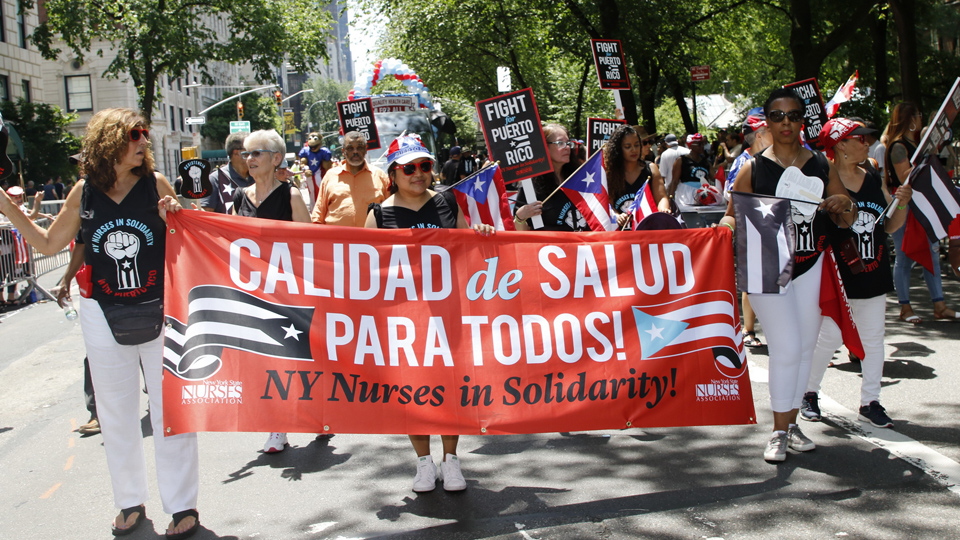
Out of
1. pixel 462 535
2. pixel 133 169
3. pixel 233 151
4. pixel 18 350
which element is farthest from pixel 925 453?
pixel 18 350

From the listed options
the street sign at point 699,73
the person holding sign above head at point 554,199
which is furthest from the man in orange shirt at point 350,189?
the street sign at point 699,73

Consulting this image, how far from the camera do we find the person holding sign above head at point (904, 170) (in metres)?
7.55

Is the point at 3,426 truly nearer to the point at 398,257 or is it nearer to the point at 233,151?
the point at 233,151

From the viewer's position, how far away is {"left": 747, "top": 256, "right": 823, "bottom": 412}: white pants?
4848 millimetres

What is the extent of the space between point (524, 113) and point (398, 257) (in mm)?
2344

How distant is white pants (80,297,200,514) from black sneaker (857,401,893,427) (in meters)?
3.93

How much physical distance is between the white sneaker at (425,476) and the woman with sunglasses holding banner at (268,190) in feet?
5.13

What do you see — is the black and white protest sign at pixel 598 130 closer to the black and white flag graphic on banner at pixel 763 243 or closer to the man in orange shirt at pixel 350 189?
the man in orange shirt at pixel 350 189

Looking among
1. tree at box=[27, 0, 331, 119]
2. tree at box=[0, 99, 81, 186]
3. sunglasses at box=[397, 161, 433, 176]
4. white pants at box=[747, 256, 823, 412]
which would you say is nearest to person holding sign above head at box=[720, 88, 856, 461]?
white pants at box=[747, 256, 823, 412]

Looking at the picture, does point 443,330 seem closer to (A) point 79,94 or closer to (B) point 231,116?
(A) point 79,94

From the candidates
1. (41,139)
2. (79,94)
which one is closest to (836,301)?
(41,139)

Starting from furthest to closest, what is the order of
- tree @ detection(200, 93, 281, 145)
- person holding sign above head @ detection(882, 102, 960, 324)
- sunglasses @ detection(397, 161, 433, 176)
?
tree @ detection(200, 93, 281, 145)
person holding sign above head @ detection(882, 102, 960, 324)
sunglasses @ detection(397, 161, 433, 176)

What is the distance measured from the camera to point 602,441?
219 inches

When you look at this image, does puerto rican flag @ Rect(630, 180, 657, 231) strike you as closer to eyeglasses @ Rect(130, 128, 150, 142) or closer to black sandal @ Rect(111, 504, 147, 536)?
eyeglasses @ Rect(130, 128, 150, 142)
